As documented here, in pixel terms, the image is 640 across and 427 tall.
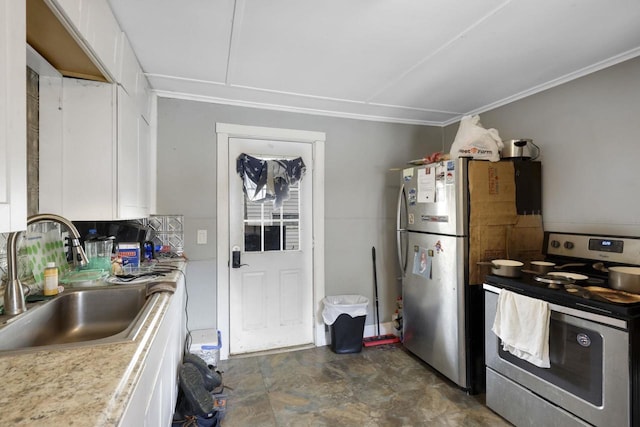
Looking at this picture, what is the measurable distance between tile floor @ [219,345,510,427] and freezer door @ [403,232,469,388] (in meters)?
0.19

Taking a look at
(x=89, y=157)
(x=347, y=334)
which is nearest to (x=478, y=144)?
(x=347, y=334)

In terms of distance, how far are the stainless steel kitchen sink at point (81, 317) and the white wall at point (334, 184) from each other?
3.74 feet

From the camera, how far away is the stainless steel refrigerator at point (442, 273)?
2270 mm

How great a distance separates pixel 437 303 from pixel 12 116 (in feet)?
8.57

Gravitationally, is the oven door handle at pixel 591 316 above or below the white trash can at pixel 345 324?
above

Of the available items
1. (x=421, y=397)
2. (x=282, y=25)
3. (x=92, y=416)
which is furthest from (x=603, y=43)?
(x=92, y=416)

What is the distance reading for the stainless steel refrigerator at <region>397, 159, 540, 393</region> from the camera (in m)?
2.27

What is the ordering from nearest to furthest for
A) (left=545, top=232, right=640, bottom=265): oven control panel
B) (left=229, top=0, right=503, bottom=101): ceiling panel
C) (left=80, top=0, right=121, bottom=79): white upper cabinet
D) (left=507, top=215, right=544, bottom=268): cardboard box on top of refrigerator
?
(left=80, top=0, right=121, bottom=79): white upper cabinet
(left=229, top=0, right=503, bottom=101): ceiling panel
(left=545, top=232, right=640, bottom=265): oven control panel
(left=507, top=215, right=544, bottom=268): cardboard box on top of refrigerator

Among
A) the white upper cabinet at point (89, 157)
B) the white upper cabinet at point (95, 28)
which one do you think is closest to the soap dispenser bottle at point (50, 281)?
the white upper cabinet at point (89, 157)

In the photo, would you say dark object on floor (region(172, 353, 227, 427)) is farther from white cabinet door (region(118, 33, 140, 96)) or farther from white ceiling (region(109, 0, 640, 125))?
white ceiling (region(109, 0, 640, 125))

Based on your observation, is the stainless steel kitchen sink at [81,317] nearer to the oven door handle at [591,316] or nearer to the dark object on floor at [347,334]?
the dark object on floor at [347,334]

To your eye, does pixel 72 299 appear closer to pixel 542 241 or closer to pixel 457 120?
pixel 542 241

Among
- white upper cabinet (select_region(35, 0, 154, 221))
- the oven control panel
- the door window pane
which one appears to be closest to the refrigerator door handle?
the door window pane

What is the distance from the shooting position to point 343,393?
7.57ft
